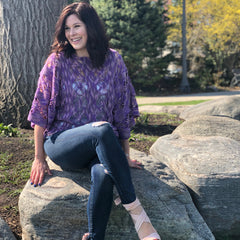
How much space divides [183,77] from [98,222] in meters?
13.8

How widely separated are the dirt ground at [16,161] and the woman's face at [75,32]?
140 centimetres

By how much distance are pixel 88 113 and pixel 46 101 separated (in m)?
0.33

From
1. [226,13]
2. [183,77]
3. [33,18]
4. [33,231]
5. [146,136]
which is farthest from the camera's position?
[226,13]

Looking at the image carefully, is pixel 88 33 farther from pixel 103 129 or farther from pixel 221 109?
pixel 221 109

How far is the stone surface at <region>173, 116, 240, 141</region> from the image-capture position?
13.3ft

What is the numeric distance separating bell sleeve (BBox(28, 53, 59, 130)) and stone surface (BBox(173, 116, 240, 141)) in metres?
A: 2.20

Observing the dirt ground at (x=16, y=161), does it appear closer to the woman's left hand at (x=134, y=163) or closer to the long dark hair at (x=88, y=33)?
the woman's left hand at (x=134, y=163)

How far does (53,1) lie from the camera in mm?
4355

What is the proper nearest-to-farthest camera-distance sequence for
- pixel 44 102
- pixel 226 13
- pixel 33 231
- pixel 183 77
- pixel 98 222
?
pixel 98 222 → pixel 33 231 → pixel 44 102 → pixel 183 77 → pixel 226 13

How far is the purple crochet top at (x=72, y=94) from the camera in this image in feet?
7.60

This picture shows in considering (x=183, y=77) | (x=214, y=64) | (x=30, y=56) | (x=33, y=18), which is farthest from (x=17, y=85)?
(x=214, y=64)

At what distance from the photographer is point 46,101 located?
232 cm

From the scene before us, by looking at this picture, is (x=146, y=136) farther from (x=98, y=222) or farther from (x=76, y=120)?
(x=98, y=222)

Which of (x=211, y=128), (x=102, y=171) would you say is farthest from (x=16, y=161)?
(x=211, y=128)
